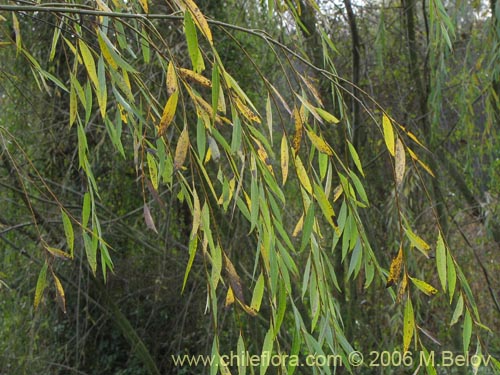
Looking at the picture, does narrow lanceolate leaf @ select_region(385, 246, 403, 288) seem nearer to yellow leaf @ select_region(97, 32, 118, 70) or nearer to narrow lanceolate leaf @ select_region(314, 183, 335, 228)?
narrow lanceolate leaf @ select_region(314, 183, 335, 228)

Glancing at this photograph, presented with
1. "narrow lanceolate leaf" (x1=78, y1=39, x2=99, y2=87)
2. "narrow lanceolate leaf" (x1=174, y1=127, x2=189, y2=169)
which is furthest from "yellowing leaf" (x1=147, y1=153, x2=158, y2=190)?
"narrow lanceolate leaf" (x1=174, y1=127, x2=189, y2=169)

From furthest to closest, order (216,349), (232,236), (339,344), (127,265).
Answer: (127,265)
(232,236)
(339,344)
(216,349)

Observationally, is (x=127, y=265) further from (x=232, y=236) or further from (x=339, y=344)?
(x=339, y=344)

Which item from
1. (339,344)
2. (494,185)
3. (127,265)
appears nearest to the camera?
(339,344)

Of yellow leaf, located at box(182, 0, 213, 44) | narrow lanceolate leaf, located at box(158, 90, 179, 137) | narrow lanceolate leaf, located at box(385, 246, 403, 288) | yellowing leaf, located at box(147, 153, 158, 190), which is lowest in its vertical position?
narrow lanceolate leaf, located at box(385, 246, 403, 288)

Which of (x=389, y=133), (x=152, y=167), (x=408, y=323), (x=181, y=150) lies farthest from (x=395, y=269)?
(x=152, y=167)

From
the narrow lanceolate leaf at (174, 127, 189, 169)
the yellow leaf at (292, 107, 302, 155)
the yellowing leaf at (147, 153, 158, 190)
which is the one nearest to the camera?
the narrow lanceolate leaf at (174, 127, 189, 169)

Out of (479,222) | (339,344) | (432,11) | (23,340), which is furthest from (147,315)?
(339,344)

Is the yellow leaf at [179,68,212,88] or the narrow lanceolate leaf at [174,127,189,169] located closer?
the narrow lanceolate leaf at [174,127,189,169]

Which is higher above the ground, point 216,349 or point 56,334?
point 216,349

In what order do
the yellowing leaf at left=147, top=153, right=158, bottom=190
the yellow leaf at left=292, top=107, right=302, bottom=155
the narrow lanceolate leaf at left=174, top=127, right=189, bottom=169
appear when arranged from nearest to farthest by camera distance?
the narrow lanceolate leaf at left=174, top=127, right=189, bottom=169
the yellow leaf at left=292, top=107, right=302, bottom=155
the yellowing leaf at left=147, top=153, right=158, bottom=190

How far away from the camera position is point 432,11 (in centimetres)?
180

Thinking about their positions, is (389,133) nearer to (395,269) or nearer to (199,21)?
(395,269)

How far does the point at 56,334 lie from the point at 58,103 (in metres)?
1.02
